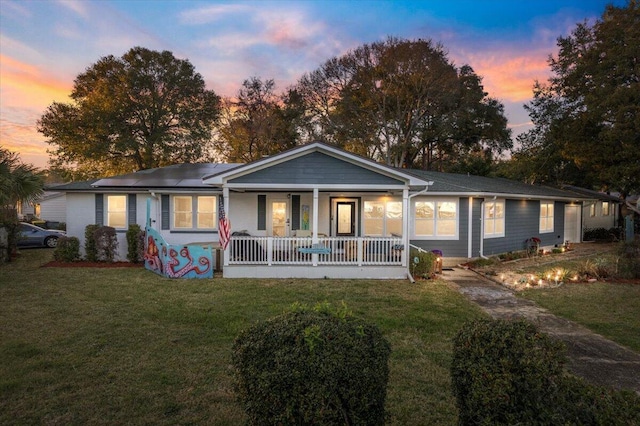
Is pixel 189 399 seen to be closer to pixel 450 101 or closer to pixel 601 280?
pixel 601 280

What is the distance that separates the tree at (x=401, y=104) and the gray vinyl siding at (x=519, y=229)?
13.1m

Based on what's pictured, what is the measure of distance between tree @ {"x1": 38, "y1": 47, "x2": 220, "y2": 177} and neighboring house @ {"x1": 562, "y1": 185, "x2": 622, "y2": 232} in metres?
30.0

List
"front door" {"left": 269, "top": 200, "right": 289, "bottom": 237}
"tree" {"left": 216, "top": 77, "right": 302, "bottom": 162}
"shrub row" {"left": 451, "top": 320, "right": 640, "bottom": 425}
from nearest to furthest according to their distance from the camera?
"shrub row" {"left": 451, "top": 320, "right": 640, "bottom": 425}
"front door" {"left": 269, "top": 200, "right": 289, "bottom": 237}
"tree" {"left": 216, "top": 77, "right": 302, "bottom": 162}

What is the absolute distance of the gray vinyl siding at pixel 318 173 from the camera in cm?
1155

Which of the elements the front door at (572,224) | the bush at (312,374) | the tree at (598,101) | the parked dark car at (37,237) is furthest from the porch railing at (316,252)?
the front door at (572,224)

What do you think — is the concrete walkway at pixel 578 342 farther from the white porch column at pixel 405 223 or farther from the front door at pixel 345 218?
Result: the front door at pixel 345 218

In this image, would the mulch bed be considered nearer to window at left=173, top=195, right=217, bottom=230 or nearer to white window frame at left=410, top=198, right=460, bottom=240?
window at left=173, top=195, right=217, bottom=230

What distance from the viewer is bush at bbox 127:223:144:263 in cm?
1384

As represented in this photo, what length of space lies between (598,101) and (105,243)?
24.7 m

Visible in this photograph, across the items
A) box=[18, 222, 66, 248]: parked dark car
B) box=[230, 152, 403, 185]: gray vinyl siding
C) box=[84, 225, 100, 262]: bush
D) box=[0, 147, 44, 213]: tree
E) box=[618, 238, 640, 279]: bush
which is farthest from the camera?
box=[18, 222, 66, 248]: parked dark car

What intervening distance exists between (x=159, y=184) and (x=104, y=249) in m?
3.25

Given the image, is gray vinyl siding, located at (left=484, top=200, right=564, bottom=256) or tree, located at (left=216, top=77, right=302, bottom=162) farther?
tree, located at (left=216, top=77, right=302, bottom=162)

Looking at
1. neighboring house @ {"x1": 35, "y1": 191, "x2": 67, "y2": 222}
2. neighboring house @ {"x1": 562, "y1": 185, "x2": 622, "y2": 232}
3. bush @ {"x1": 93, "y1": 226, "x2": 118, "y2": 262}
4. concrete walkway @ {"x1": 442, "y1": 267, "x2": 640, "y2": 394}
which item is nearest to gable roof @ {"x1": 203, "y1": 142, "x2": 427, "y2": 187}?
concrete walkway @ {"x1": 442, "y1": 267, "x2": 640, "y2": 394}

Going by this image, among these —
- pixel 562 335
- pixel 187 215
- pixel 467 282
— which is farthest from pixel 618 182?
pixel 187 215
